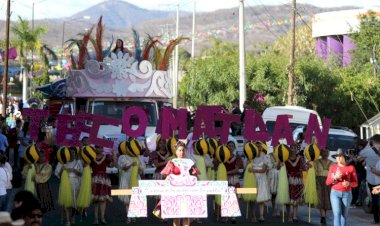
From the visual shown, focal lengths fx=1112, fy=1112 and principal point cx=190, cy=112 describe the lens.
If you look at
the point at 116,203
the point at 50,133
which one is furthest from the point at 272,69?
the point at 116,203

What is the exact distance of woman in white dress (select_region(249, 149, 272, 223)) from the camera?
20297mm

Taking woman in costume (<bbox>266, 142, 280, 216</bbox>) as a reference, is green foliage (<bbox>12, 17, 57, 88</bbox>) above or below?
above

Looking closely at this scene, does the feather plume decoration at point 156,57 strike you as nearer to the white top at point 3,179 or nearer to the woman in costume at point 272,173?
the woman in costume at point 272,173

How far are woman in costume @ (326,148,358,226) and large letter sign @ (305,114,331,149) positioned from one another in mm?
3338

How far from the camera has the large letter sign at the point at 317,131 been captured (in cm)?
2083

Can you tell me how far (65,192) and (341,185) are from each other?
5.16 meters

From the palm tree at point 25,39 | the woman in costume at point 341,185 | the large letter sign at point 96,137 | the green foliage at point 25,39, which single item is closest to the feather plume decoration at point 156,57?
the large letter sign at point 96,137

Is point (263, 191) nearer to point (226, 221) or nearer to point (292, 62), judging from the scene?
point (226, 221)

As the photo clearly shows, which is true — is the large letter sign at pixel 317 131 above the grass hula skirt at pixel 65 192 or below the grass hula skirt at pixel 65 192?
above

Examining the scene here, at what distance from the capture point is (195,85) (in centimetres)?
5225

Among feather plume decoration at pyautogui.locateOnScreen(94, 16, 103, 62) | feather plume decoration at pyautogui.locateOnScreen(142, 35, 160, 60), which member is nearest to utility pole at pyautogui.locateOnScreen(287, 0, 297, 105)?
feather plume decoration at pyautogui.locateOnScreen(142, 35, 160, 60)

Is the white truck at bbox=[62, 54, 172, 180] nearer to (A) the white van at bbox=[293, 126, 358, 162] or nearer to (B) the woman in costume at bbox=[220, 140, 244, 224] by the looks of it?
(A) the white van at bbox=[293, 126, 358, 162]

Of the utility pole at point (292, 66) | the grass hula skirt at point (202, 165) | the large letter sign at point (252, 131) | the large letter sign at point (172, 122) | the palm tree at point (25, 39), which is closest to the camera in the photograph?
the grass hula skirt at point (202, 165)

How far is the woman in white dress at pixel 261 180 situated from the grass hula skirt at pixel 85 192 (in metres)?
2.95
